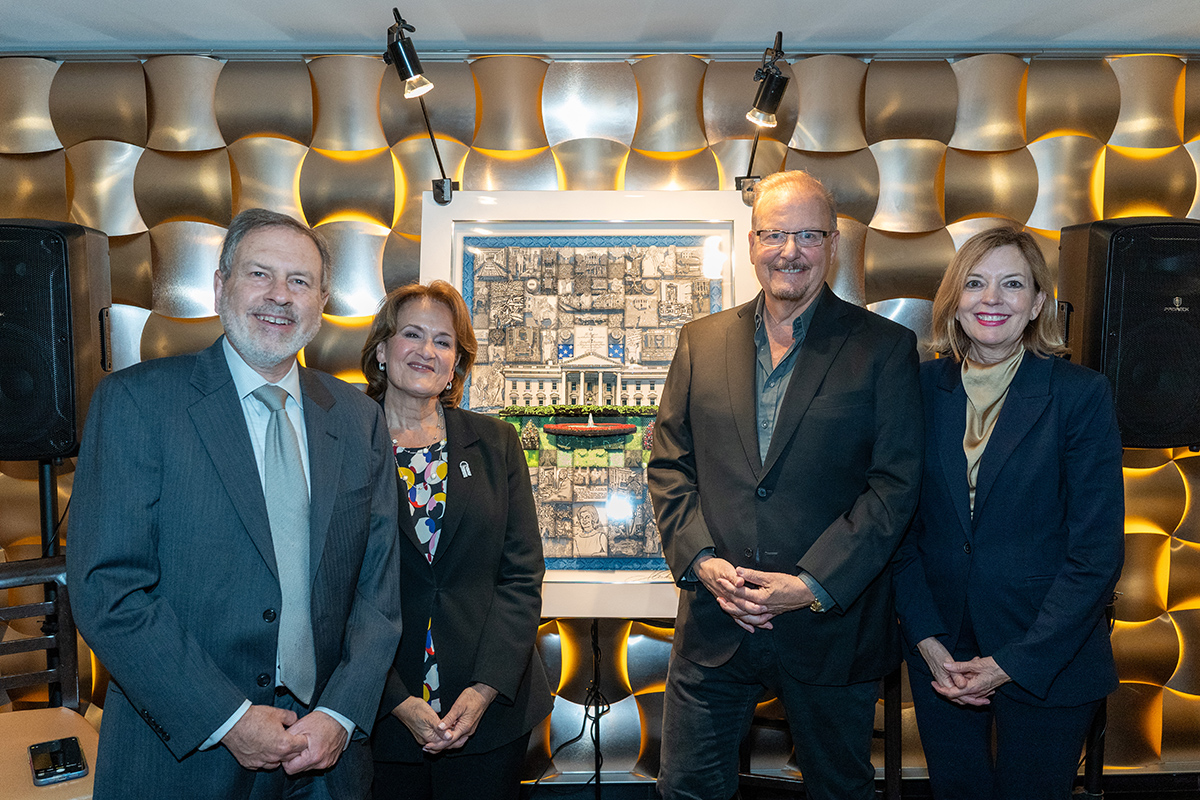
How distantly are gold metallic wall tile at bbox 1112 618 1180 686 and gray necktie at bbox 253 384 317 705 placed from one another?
3.44m

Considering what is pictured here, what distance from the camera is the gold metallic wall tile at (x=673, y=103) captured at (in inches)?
→ 130

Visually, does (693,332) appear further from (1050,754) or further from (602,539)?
(1050,754)

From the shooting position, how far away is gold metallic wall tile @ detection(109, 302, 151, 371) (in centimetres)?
329

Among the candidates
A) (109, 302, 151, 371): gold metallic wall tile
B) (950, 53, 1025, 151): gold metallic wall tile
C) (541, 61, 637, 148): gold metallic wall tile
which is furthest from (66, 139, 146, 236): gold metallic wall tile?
(950, 53, 1025, 151): gold metallic wall tile

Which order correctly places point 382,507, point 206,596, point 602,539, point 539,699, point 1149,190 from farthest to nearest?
point 1149,190 < point 602,539 < point 539,699 < point 382,507 < point 206,596

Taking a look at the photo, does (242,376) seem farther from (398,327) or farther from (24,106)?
(24,106)

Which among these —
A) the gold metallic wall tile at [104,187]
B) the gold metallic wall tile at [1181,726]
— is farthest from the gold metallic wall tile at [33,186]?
the gold metallic wall tile at [1181,726]

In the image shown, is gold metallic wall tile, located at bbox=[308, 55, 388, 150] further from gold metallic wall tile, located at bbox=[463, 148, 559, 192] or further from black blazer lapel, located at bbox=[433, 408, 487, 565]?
black blazer lapel, located at bbox=[433, 408, 487, 565]

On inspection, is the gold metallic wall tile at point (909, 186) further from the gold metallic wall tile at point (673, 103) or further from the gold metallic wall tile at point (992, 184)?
the gold metallic wall tile at point (673, 103)

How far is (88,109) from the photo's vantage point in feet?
10.9

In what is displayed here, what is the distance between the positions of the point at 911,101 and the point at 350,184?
2.58m

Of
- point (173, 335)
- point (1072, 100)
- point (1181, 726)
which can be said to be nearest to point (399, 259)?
point (173, 335)

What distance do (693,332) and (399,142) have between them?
1845 mm

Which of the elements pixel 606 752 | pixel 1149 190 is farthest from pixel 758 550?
pixel 1149 190
